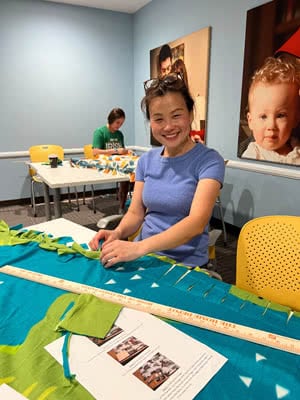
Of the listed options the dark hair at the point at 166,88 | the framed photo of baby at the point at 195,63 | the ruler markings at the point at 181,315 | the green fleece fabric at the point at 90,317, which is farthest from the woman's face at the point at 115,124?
the green fleece fabric at the point at 90,317

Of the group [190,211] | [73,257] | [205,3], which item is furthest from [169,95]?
[205,3]

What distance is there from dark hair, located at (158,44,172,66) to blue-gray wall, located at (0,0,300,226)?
113 mm

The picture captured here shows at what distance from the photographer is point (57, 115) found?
4570 mm

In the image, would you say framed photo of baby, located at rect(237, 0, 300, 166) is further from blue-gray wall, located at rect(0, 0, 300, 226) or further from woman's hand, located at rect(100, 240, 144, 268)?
woman's hand, located at rect(100, 240, 144, 268)

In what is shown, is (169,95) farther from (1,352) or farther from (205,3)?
(205,3)

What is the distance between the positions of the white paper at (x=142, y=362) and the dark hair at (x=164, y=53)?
4038 mm

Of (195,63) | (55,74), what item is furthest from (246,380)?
(55,74)

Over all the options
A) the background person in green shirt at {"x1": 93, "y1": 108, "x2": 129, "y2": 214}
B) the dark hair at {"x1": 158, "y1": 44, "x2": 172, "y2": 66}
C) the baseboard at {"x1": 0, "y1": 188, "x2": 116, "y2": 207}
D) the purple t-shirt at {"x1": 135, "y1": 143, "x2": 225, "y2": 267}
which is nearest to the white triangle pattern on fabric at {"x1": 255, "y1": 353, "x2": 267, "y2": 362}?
the purple t-shirt at {"x1": 135, "y1": 143, "x2": 225, "y2": 267}

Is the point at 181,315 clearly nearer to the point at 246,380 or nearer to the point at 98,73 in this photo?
the point at 246,380

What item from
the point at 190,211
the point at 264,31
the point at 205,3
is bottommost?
the point at 190,211

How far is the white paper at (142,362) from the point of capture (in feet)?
1.83

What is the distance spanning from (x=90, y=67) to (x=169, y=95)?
3991mm

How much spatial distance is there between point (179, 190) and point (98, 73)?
13.6 feet

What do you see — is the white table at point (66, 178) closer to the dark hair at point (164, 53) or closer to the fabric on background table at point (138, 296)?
the fabric on background table at point (138, 296)
